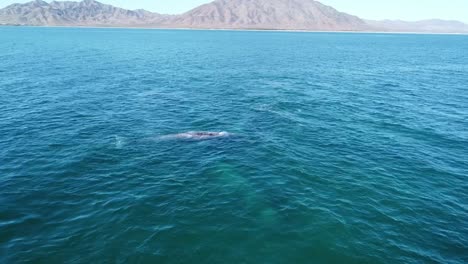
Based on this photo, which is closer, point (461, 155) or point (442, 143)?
point (461, 155)

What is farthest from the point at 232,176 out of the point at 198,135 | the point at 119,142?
the point at 119,142

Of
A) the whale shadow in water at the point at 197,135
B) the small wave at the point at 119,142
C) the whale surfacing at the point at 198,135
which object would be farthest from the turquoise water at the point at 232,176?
the whale surfacing at the point at 198,135

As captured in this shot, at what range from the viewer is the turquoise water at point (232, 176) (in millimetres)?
30828

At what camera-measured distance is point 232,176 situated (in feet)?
145

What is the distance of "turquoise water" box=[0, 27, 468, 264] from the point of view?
30828 mm

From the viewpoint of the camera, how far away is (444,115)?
7131cm

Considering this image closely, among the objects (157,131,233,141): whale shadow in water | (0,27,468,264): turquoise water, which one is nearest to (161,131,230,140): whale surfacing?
(157,131,233,141): whale shadow in water

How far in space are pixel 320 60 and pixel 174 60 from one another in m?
72.7

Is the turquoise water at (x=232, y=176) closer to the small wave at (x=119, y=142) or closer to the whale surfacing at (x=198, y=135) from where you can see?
the small wave at (x=119, y=142)

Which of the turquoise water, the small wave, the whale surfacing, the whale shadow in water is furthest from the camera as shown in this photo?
the whale surfacing

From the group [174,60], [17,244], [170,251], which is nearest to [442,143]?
[170,251]

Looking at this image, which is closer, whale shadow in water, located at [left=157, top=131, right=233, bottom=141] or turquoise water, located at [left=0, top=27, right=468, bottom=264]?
turquoise water, located at [left=0, top=27, right=468, bottom=264]

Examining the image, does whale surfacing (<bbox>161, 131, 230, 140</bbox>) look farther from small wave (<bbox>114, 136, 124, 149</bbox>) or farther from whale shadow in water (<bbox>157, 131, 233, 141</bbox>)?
small wave (<bbox>114, 136, 124, 149</bbox>)

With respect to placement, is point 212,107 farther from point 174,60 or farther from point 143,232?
point 174,60
